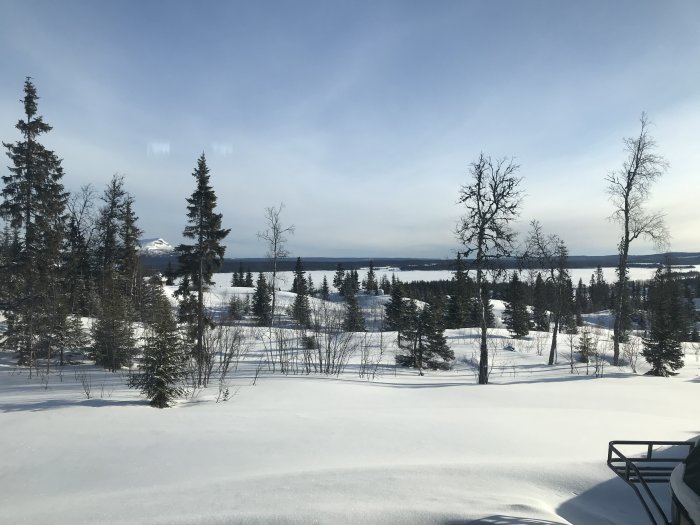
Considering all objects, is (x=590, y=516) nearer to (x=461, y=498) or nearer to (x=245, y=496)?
(x=461, y=498)

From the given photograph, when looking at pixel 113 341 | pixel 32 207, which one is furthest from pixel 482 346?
pixel 32 207

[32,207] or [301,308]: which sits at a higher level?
[32,207]

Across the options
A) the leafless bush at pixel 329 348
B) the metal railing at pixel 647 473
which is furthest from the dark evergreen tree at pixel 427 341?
the metal railing at pixel 647 473

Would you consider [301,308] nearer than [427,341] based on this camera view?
No

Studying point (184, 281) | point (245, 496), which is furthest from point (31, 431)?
point (184, 281)

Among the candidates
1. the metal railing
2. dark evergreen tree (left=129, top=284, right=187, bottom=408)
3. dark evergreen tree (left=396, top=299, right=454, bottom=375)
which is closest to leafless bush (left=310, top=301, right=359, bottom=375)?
dark evergreen tree (left=396, top=299, right=454, bottom=375)

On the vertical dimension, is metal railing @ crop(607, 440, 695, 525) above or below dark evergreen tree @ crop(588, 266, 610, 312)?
above

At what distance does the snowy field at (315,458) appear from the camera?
4113 millimetres

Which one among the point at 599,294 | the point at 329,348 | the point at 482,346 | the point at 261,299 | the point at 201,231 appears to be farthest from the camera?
the point at 599,294

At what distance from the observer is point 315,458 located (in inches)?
220

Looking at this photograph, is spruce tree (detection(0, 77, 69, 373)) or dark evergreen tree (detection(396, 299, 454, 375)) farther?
dark evergreen tree (detection(396, 299, 454, 375))

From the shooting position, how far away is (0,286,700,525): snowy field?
13.5 ft

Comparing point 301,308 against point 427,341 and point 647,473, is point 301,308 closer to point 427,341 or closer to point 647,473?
point 427,341

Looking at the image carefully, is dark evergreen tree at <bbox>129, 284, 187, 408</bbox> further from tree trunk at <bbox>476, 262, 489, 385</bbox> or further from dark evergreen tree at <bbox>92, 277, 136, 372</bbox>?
tree trunk at <bbox>476, 262, 489, 385</bbox>
